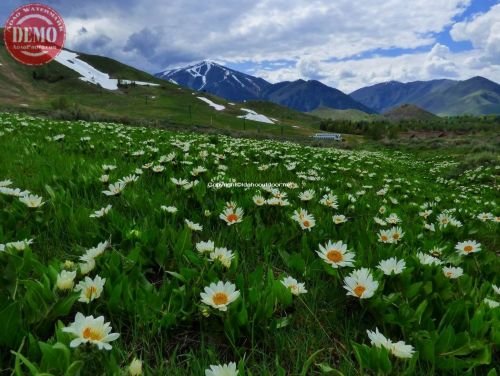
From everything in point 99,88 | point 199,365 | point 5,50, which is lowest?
point 199,365

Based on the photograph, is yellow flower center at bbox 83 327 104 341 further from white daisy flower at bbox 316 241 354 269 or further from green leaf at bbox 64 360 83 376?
white daisy flower at bbox 316 241 354 269

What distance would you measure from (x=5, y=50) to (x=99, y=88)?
174 ft

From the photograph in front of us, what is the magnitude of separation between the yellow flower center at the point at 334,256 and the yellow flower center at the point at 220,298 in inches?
34.3

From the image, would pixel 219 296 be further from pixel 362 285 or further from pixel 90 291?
pixel 362 285

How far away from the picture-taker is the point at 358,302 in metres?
2.15

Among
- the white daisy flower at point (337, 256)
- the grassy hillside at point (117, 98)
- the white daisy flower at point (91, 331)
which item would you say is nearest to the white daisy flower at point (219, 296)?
the white daisy flower at point (91, 331)

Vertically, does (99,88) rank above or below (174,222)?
above

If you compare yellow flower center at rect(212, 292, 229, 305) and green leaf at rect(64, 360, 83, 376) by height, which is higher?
yellow flower center at rect(212, 292, 229, 305)

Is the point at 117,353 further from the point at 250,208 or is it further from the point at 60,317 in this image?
the point at 250,208

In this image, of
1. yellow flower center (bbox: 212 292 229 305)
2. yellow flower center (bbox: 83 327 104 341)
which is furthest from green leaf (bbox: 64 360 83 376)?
yellow flower center (bbox: 212 292 229 305)

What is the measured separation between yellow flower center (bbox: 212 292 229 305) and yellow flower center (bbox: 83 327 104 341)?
0.55m

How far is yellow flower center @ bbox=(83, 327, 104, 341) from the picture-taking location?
1.45m

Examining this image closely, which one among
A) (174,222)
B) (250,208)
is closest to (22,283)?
(174,222)

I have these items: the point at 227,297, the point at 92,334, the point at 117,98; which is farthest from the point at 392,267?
the point at 117,98
